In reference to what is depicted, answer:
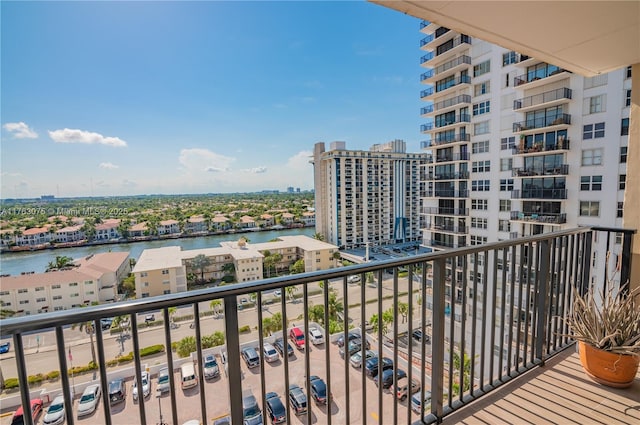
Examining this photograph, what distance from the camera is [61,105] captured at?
3288cm

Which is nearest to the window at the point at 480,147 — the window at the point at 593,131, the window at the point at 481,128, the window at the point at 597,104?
the window at the point at 481,128

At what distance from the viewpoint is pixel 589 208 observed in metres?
10.4

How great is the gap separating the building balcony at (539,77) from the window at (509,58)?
2.50ft

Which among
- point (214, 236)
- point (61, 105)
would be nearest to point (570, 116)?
point (214, 236)

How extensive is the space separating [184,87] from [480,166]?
101 ft

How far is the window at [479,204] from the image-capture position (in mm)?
13727

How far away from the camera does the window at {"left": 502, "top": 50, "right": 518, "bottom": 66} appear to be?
1197 cm

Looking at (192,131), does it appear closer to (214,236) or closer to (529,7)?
(214,236)

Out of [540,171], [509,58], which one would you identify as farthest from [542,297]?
[509,58]

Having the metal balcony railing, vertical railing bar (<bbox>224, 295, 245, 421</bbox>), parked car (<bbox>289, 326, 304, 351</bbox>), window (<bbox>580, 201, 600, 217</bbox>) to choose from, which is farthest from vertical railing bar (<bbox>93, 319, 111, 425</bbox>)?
window (<bbox>580, 201, 600, 217</bbox>)

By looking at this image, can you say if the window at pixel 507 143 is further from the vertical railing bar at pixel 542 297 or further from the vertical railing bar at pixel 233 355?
the vertical railing bar at pixel 233 355

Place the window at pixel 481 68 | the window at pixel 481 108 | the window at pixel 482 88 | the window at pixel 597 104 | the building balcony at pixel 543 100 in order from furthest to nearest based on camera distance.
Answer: the window at pixel 481 108
the window at pixel 482 88
the window at pixel 481 68
the building balcony at pixel 543 100
the window at pixel 597 104

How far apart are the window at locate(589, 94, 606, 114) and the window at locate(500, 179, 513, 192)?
3.60 meters

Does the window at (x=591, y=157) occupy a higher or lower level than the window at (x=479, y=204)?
higher
